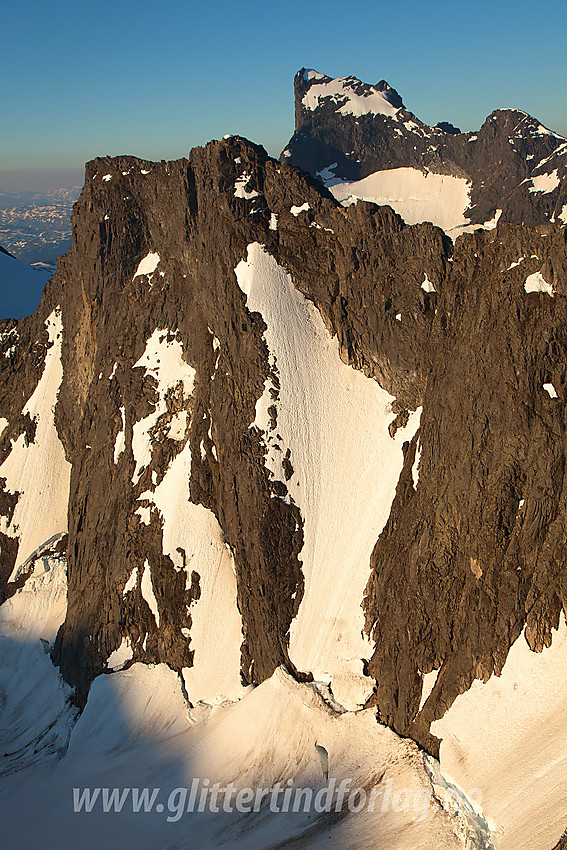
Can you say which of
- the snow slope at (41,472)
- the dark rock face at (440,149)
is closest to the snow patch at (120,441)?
the snow slope at (41,472)

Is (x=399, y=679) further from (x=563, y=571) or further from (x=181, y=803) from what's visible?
(x=181, y=803)

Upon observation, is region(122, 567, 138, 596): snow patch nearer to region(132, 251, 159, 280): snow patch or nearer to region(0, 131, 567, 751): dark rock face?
region(0, 131, 567, 751): dark rock face

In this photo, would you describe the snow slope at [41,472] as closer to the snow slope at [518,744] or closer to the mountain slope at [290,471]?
the mountain slope at [290,471]

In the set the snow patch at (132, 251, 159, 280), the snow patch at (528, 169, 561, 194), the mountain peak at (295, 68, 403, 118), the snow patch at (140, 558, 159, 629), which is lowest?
the snow patch at (140, 558, 159, 629)

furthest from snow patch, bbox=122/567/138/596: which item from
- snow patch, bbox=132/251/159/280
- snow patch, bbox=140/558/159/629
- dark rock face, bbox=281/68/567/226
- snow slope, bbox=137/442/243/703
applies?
dark rock face, bbox=281/68/567/226

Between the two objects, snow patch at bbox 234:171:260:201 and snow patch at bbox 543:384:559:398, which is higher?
snow patch at bbox 234:171:260:201

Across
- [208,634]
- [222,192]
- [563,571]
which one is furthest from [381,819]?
[222,192]

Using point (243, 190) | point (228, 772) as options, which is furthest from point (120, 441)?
point (228, 772)
